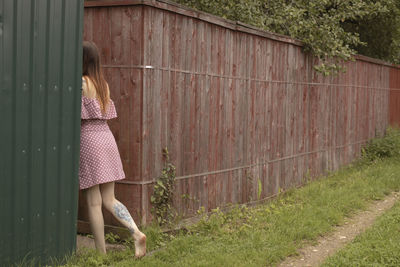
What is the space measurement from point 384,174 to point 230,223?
482cm

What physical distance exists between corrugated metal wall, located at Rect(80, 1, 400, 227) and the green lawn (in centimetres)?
42

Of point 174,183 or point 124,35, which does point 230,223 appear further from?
point 124,35

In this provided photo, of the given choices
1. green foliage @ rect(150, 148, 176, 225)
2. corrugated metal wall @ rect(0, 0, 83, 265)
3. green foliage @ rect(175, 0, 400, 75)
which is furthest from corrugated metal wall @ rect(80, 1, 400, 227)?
corrugated metal wall @ rect(0, 0, 83, 265)

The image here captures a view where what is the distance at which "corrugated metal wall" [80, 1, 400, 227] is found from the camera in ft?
19.8

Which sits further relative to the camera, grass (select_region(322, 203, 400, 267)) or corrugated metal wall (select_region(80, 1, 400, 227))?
corrugated metal wall (select_region(80, 1, 400, 227))

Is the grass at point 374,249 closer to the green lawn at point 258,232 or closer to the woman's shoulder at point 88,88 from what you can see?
the green lawn at point 258,232

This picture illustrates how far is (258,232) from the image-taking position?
249 inches

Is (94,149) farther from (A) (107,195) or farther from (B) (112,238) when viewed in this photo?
(B) (112,238)

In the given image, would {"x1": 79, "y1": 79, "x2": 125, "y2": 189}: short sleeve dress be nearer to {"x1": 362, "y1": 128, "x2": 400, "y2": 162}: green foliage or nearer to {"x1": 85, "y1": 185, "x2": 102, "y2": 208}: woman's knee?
{"x1": 85, "y1": 185, "x2": 102, "y2": 208}: woman's knee

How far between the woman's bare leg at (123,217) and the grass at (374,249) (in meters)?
1.73

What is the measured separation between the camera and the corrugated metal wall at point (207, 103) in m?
6.03

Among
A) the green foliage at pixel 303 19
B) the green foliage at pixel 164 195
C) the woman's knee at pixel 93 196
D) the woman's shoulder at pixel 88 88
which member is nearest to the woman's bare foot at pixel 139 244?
the woman's knee at pixel 93 196

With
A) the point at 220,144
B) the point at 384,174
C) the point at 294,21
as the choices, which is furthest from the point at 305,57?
the point at 220,144

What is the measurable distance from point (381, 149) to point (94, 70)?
9.34m
